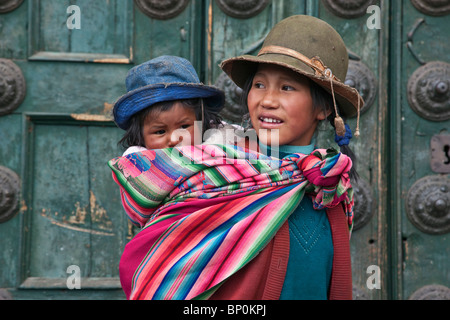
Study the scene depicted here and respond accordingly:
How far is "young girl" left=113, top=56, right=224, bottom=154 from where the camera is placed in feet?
5.25

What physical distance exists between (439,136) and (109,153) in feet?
4.59

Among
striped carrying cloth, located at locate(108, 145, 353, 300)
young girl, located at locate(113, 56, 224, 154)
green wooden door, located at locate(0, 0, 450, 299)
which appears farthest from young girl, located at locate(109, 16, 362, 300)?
green wooden door, located at locate(0, 0, 450, 299)

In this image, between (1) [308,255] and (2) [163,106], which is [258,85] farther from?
(1) [308,255]

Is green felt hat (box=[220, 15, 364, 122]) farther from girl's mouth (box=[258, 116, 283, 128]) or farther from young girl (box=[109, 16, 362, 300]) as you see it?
girl's mouth (box=[258, 116, 283, 128])

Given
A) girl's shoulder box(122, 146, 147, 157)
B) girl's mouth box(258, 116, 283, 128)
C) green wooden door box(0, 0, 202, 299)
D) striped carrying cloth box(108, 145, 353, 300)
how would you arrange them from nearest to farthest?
striped carrying cloth box(108, 145, 353, 300) < girl's mouth box(258, 116, 283, 128) < girl's shoulder box(122, 146, 147, 157) < green wooden door box(0, 0, 202, 299)

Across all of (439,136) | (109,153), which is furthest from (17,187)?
(439,136)

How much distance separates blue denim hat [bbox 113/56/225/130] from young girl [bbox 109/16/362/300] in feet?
0.61

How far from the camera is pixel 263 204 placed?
1395 mm

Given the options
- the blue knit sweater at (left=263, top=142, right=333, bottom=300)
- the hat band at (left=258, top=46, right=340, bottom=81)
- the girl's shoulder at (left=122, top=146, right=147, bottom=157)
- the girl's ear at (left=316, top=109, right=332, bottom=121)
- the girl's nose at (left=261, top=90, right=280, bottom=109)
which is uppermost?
the hat band at (left=258, top=46, right=340, bottom=81)

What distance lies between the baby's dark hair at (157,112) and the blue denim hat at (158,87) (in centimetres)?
2

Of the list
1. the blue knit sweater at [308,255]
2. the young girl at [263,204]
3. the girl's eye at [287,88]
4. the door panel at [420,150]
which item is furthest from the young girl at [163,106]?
the door panel at [420,150]

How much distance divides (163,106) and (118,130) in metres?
0.77

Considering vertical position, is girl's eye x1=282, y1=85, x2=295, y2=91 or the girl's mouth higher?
girl's eye x1=282, y1=85, x2=295, y2=91
